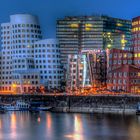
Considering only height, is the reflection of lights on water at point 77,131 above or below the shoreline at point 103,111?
below

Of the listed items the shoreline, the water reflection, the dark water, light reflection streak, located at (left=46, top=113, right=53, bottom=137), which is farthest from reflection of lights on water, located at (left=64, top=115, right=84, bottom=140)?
the shoreline

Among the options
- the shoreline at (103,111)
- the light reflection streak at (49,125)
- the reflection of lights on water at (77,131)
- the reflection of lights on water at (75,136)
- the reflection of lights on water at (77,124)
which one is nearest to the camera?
the reflection of lights on water at (75,136)

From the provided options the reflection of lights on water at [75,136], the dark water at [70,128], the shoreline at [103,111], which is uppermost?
the shoreline at [103,111]

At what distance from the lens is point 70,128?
138 metres

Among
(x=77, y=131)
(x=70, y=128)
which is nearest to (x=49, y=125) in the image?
(x=70, y=128)

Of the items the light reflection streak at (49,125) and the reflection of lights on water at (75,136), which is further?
the light reflection streak at (49,125)

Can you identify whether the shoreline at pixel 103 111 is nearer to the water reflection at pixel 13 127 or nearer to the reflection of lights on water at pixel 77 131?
the reflection of lights on water at pixel 77 131

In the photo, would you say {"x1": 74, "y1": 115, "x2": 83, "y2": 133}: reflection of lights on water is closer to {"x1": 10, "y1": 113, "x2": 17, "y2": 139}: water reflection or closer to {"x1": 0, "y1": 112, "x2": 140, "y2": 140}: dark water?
{"x1": 0, "y1": 112, "x2": 140, "y2": 140}: dark water

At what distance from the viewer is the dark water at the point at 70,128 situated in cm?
12169

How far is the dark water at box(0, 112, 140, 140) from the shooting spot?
12169cm

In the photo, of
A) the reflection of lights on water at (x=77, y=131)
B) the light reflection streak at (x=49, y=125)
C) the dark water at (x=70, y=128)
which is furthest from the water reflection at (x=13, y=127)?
the reflection of lights on water at (x=77, y=131)

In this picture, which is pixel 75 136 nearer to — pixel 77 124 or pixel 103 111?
pixel 77 124

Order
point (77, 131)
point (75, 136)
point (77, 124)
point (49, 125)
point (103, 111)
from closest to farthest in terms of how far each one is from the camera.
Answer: point (75, 136)
point (77, 131)
point (49, 125)
point (77, 124)
point (103, 111)

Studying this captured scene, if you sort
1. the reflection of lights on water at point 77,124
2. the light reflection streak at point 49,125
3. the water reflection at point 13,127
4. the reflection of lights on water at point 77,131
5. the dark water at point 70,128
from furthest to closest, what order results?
the reflection of lights on water at point 77,124
the light reflection streak at point 49,125
the water reflection at point 13,127
the dark water at point 70,128
the reflection of lights on water at point 77,131
